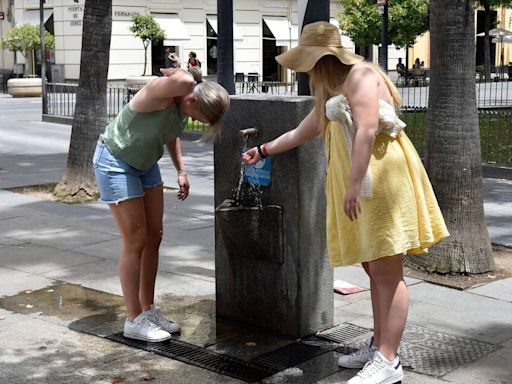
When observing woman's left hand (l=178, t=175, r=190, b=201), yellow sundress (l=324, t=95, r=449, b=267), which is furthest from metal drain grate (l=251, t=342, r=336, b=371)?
woman's left hand (l=178, t=175, r=190, b=201)

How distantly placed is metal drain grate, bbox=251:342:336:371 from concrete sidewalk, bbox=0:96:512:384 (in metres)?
0.07

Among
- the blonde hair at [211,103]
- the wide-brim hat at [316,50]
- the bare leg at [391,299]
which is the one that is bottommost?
the bare leg at [391,299]

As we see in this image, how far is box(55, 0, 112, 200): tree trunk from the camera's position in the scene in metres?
10.7

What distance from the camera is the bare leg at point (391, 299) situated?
443cm

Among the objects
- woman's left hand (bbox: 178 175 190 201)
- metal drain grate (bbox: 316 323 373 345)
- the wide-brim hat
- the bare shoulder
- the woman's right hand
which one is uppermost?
the wide-brim hat

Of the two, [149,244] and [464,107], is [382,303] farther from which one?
[464,107]

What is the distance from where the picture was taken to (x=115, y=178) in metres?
5.04

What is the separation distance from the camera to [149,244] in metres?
5.33

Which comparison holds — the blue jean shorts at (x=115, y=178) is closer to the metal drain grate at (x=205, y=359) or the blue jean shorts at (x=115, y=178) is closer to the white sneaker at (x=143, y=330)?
the white sneaker at (x=143, y=330)

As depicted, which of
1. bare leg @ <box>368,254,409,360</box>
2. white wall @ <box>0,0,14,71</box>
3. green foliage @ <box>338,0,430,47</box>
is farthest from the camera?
white wall @ <box>0,0,14,71</box>

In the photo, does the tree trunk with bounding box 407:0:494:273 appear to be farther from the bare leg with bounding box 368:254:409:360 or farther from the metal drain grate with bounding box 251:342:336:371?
the bare leg with bounding box 368:254:409:360

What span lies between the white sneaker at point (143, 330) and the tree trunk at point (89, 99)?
5542 millimetres

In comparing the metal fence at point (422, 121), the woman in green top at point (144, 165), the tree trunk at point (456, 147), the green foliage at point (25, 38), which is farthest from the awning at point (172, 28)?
the woman in green top at point (144, 165)

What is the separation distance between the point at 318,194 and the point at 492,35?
140 feet
